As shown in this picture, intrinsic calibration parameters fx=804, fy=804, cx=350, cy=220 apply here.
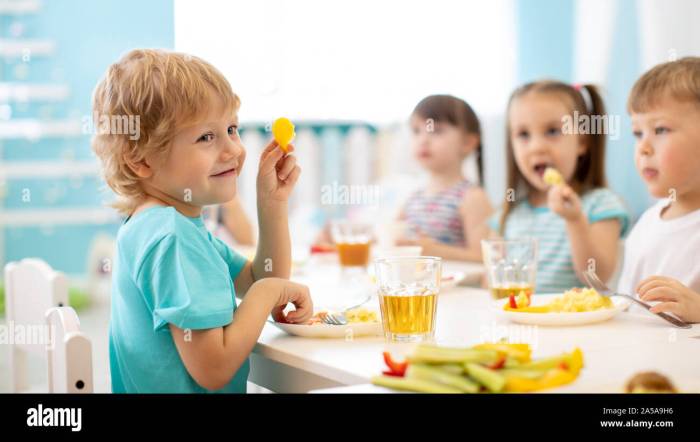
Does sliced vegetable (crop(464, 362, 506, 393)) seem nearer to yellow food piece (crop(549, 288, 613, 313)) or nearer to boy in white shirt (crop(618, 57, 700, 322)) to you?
yellow food piece (crop(549, 288, 613, 313))

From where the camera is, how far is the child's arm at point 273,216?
3.77 feet

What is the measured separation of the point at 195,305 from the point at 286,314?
221 millimetres

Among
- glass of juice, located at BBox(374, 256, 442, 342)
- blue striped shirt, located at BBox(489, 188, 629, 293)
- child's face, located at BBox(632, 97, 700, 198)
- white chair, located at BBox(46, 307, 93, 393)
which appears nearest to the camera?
white chair, located at BBox(46, 307, 93, 393)

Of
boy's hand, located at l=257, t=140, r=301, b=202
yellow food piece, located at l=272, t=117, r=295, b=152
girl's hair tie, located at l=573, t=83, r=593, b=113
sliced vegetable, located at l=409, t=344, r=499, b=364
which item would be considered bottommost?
sliced vegetable, located at l=409, t=344, r=499, b=364

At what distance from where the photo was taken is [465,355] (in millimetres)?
769

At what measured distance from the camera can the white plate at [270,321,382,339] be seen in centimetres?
100

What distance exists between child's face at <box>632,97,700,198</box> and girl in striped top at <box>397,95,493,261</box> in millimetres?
849

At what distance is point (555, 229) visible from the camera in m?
2.00

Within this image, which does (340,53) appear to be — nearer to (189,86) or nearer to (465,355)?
(189,86)

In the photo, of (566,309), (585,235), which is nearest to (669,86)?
(585,235)

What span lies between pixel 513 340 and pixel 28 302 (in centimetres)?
77

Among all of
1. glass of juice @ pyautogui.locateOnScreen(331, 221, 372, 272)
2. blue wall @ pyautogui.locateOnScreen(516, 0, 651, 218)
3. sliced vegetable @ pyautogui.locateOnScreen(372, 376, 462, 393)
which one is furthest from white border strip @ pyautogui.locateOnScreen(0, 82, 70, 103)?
sliced vegetable @ pyautogui.locateOnScreen(372, 376, 462, 393)
